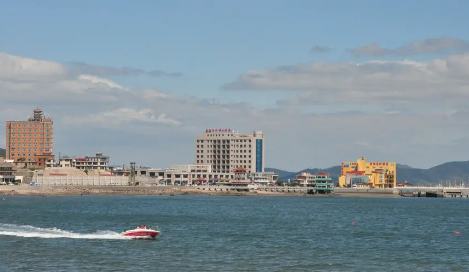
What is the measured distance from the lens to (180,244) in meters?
74.7

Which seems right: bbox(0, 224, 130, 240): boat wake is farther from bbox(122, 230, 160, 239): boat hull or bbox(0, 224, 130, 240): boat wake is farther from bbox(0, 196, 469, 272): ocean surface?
bbox(122, 230, 160, 239): boat hull

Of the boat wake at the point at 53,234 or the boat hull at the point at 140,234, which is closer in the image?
the boat hull at the point at 140,234

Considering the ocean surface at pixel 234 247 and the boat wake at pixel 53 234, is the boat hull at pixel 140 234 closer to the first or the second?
the boat wake at pixel 53 234

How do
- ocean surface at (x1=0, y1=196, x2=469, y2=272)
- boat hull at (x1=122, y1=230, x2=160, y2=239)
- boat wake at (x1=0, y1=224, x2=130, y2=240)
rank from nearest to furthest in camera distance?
ocean surface at (x1=0, y1=196, x2=469, y2=272) → boat hull at (x1=122, y1=230, x2=160, y2=239) → boat wake at (x1=0, y1=224, x2=130, y2=240)

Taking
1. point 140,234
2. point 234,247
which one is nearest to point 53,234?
point 140,234

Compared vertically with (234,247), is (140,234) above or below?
above

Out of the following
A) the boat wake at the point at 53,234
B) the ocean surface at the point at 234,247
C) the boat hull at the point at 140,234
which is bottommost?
the ocean surface at the point at 234,247

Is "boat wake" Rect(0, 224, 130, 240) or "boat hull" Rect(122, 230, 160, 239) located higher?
"boat hull" Rect(122, 230, 160, 239)

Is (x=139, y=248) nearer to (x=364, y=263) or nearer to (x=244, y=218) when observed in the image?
(x=364, y=263)

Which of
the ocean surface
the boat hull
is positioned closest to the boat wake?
the ocean surface

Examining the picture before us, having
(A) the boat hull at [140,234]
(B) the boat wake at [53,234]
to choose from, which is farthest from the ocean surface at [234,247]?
(A) the boat hull at [140,234]

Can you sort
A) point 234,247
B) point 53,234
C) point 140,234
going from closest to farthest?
point 234,247 → point 140,234 → point 53,234

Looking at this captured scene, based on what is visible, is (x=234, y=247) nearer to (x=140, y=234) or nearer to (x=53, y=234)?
(x=140, y=234)

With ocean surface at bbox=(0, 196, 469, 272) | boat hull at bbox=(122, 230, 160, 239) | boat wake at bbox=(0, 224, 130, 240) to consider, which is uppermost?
boat hull at bbox=(122, 230, 160, 239)
